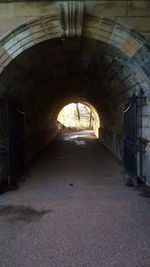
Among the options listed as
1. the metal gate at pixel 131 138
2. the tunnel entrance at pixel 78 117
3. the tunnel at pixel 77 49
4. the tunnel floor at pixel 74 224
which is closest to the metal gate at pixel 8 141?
the tunnel at pixel 77 49

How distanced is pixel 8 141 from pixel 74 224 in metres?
2.50

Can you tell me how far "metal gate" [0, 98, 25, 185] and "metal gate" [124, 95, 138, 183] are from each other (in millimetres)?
2952

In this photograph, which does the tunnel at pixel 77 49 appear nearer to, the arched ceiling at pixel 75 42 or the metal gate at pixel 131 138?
the arched ceiling at pixel 75 42

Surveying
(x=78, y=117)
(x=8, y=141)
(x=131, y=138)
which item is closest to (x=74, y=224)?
(x=8, y=141)

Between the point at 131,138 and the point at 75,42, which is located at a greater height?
the point at 75,42

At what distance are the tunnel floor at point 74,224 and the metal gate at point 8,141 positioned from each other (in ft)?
1.59

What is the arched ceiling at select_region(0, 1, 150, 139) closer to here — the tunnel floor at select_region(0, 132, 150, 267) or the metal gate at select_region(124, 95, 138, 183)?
the metal gate at select_region(124, 95, 138, 183)

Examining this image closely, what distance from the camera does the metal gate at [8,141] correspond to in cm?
493

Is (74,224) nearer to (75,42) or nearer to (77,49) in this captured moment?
(75,42)

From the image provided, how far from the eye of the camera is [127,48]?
4.09m

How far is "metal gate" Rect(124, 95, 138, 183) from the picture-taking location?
5.13 metres

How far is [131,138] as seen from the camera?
5.49 m

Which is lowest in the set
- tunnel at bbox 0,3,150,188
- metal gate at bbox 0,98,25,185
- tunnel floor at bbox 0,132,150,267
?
tunnel floor at bbox 0,132,150,267

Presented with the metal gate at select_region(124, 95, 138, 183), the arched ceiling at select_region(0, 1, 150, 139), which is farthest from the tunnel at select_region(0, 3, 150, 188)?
the metal gate at select_region(124, 95, 138, 183)
